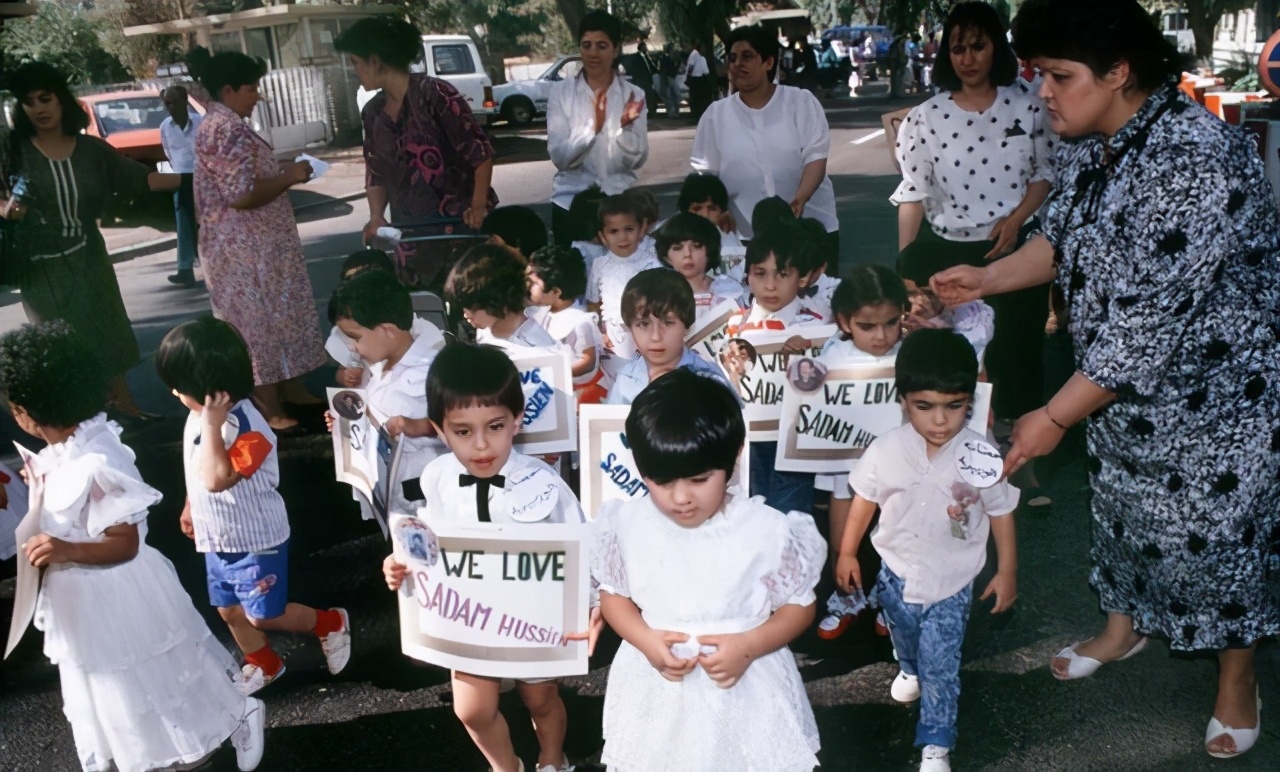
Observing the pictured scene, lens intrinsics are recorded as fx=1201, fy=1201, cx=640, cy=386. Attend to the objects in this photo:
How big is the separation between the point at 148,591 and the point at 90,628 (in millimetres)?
172

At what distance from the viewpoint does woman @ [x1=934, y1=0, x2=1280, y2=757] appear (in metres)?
2.95

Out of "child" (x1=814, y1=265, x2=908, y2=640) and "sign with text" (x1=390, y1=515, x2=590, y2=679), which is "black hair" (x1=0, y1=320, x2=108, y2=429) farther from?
"child" (x1=814, y1=265, x2=908, y2=640)

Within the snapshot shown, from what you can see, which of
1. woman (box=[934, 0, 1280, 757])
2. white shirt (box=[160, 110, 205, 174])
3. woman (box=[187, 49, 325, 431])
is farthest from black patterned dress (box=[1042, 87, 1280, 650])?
white shirt (box=[160, 110, 205, 174])

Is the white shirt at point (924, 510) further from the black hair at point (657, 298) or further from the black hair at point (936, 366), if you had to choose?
the black hair at point (657, 298)

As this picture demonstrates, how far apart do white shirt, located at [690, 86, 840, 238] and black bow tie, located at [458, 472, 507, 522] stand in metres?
3.33

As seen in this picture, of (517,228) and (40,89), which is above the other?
(40,89)

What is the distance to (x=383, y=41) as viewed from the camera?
5.69m

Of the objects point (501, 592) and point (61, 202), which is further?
point (61, 202)

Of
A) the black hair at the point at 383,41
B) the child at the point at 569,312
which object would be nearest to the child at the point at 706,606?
the child at the point at 569,312

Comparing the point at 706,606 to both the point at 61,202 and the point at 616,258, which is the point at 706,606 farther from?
the point at 61,202

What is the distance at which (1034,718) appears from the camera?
371cm

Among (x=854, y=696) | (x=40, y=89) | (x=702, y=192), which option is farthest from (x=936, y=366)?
(x=40, y=89)

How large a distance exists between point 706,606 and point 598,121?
3.98 meters

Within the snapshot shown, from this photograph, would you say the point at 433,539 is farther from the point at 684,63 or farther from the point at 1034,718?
the point at 684,63
